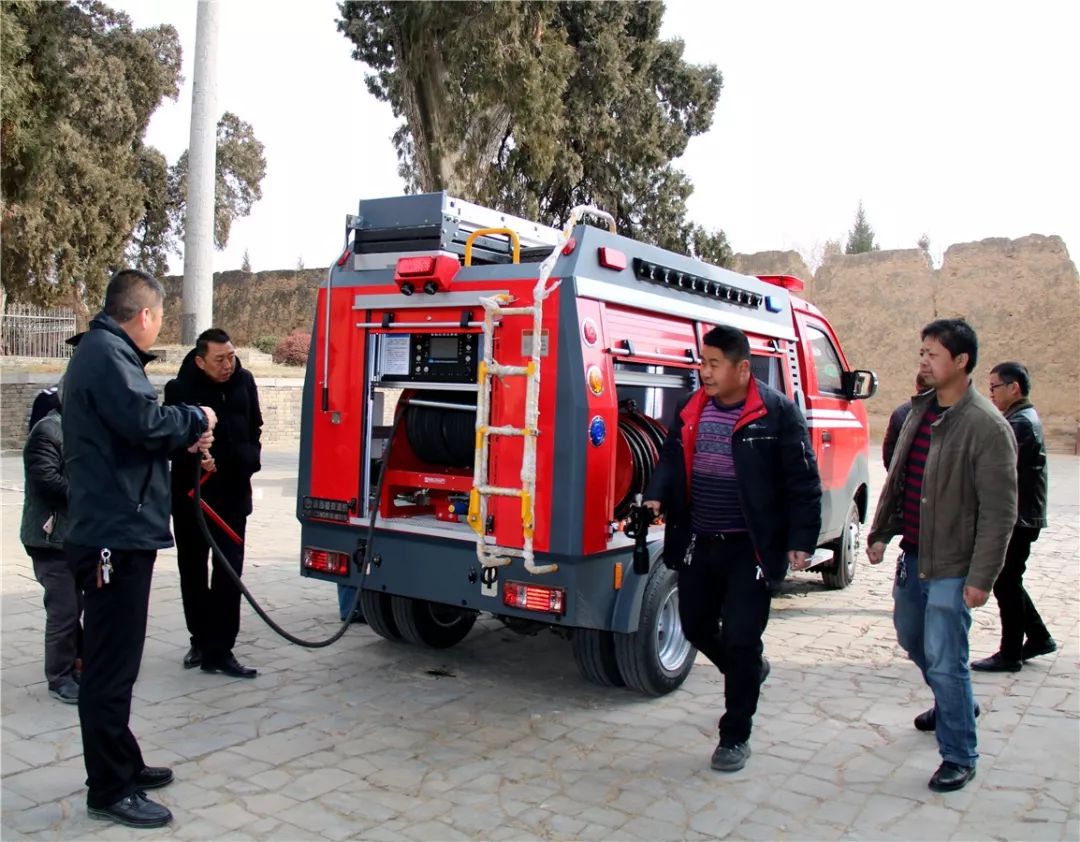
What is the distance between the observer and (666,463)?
4590mm

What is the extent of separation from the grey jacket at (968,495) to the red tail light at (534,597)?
1665mm

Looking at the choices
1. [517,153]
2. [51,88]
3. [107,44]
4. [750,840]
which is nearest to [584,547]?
[750,840]

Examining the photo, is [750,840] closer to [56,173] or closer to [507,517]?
[507,517]

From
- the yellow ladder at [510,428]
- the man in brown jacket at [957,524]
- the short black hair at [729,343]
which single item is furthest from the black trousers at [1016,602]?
the yellow ladder at [510,428]

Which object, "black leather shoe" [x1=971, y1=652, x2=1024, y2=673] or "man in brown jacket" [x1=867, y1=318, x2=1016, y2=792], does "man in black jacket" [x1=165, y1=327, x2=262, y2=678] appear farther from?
"black leather shoe" [x1=971, y1=652, x2=1024, y2=673]

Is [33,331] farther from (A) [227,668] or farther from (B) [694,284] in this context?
(B) [694,284]

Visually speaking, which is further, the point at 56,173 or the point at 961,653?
the point at 56,173

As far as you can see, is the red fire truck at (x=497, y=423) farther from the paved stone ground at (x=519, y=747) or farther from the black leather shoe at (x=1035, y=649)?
the black leather shoe at (x=1035, y=649)

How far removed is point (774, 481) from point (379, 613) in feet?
9.25

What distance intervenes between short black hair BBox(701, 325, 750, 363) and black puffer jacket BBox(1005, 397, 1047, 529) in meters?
2.34

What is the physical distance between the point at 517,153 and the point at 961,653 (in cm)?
Result: 1798

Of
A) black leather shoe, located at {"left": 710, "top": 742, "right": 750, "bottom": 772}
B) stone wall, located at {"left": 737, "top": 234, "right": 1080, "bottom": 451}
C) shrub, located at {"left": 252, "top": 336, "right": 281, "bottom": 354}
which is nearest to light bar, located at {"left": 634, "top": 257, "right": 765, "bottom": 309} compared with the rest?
black leather shoe, located at {"left": 710, "top": 742, "right": 750, "bottom": 772}

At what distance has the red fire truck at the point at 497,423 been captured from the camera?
15.4 feet

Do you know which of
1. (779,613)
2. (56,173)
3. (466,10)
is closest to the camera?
(779,613)
